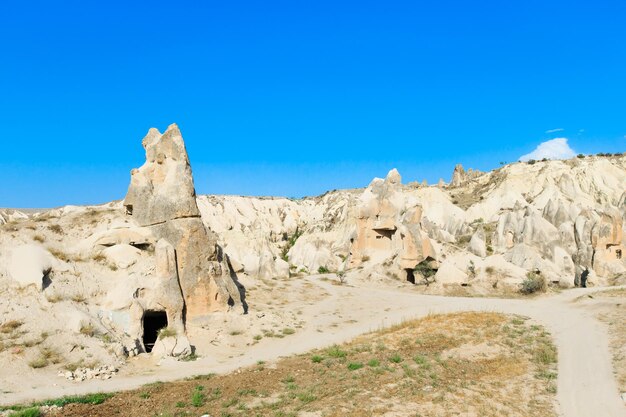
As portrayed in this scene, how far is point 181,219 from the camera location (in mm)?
22547

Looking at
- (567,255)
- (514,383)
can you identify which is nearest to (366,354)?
(514,383)

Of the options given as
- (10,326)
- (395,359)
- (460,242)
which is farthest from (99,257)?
(460,242)

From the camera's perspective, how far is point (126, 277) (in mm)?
19953

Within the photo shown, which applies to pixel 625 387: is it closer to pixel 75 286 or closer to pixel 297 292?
pixel 75 286

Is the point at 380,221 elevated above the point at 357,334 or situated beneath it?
elevated above

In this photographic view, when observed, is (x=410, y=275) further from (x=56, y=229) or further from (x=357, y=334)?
(x=56, y=229)

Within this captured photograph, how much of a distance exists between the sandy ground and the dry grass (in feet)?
2.84

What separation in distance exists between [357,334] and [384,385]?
8468 millimetres

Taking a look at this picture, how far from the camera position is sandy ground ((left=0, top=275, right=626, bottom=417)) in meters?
13.1

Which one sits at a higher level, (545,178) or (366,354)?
(545,178)

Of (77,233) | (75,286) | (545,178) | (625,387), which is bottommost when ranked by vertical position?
(625,387)

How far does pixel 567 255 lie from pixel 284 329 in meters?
28.9

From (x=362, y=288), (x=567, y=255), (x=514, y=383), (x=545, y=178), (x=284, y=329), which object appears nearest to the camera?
(x=514, y=383)

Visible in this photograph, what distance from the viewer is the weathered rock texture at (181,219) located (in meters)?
21.2
